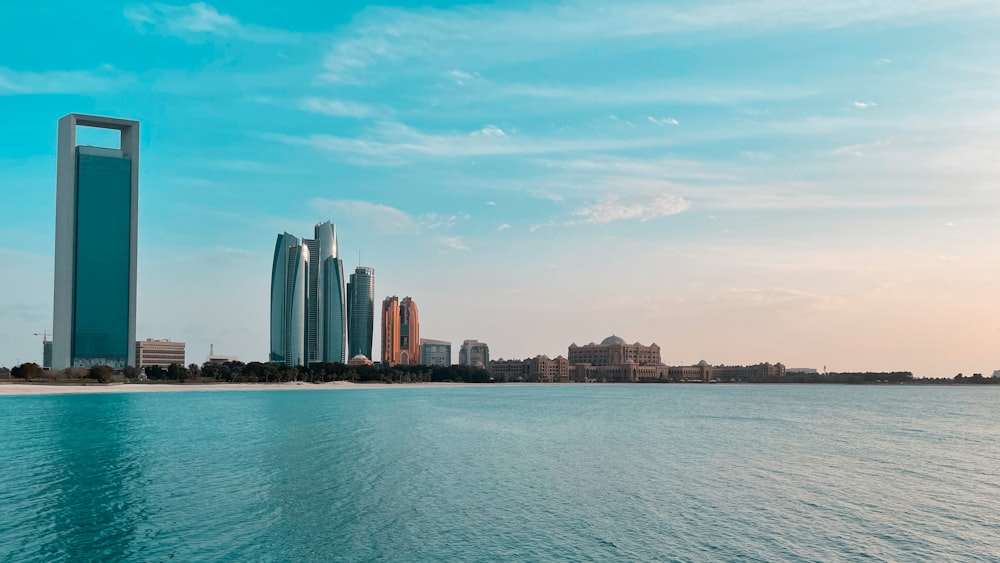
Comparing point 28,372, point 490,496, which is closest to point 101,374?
point 28,372

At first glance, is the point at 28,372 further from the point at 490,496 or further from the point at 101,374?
the point at 490,496

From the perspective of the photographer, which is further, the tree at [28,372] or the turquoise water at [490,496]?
the tree at [28,372]

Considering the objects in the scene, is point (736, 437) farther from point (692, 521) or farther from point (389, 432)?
point (692, 521)

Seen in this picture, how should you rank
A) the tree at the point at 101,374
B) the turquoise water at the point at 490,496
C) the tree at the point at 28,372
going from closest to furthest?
the turquoise water at the point at 490,496 → the tree at the point at 28,372 → the tree at the point at 101,374

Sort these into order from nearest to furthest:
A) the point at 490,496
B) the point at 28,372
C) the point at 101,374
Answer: the point at 490,496, the point at 28,372, the point at 101,374

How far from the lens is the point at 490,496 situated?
128ft

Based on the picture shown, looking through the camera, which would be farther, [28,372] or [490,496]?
[28,372]

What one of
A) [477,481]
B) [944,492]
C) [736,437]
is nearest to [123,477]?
[477,481]

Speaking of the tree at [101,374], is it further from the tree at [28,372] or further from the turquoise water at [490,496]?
the turquoise water at [490,496]

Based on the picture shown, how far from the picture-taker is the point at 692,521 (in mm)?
33406

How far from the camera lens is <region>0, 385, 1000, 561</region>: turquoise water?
2888 centimetres

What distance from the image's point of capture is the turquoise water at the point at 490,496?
28875 mm

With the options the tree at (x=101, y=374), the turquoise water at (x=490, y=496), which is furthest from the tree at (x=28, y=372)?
the turquoise water at (x=490, y=496)

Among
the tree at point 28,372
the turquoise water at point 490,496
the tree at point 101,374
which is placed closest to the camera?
the turquoise water at point 490,496
